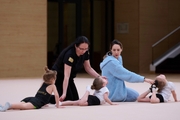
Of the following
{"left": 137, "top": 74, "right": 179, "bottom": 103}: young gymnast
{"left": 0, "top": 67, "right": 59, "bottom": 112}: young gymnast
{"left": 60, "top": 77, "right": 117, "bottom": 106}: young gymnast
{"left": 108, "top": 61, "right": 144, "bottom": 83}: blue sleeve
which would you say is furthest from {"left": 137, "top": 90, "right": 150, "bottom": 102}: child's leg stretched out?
{"left": 0, "top": 67, "right": 59, "bottom": 112}: young gymnast

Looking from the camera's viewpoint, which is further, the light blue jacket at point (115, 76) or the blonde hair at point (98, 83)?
the light blue jacket at point (115, 76)

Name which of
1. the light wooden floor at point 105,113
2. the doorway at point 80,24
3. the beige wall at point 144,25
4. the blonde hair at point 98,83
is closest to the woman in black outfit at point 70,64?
the blonde hair at point 98,83

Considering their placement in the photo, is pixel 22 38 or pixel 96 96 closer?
pixel 96 96

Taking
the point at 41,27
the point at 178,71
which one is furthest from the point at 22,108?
the point at 178,71

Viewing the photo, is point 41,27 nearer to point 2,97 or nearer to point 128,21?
point 128,21

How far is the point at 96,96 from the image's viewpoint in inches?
443

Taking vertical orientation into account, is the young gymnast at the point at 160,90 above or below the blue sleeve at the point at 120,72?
below

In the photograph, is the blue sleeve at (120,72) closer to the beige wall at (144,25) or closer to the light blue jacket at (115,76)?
the light blue jacket at (115,76)

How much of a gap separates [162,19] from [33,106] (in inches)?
780

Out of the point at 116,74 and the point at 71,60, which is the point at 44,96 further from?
the point at 116,74

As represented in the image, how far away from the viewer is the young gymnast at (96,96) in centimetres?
1100

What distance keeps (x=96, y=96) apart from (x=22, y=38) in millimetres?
13811

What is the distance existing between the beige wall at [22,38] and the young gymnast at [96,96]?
1353cm

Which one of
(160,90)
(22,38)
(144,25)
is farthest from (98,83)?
(144,25)
